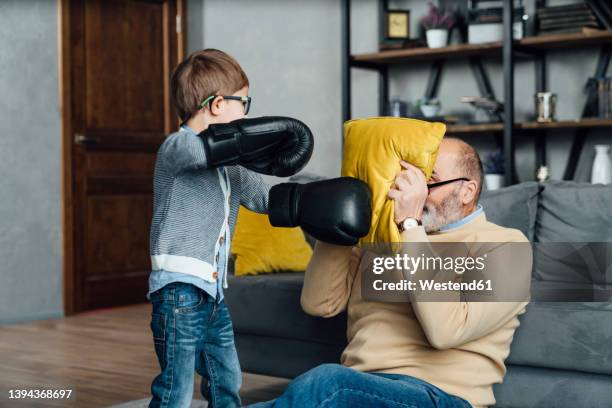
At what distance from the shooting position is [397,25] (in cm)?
552

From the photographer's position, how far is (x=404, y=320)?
1825 mm

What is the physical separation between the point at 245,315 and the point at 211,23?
11.6 ft

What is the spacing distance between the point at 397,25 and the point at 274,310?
119 inches

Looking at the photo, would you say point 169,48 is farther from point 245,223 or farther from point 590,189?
point 590,189

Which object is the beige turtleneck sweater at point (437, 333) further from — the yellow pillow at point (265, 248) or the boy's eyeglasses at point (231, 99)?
the yellow pillow at point (265, 248)

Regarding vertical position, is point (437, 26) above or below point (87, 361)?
above

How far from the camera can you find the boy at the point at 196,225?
6.27ft

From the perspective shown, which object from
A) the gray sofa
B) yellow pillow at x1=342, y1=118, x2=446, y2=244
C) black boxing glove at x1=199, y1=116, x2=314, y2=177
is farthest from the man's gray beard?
the gray sofa

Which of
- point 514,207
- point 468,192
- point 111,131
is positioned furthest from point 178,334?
point 111,131

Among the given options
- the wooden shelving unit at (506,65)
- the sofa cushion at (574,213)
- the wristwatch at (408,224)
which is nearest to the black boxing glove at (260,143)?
the wristwatch at (408,224)

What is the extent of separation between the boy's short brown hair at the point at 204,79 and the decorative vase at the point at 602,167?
3.15 meters

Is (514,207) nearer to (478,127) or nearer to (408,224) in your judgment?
(408,224)

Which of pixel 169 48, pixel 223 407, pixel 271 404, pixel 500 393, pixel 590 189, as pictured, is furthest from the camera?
pixel 169 48

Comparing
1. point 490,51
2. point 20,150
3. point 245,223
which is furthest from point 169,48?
point 245,223
